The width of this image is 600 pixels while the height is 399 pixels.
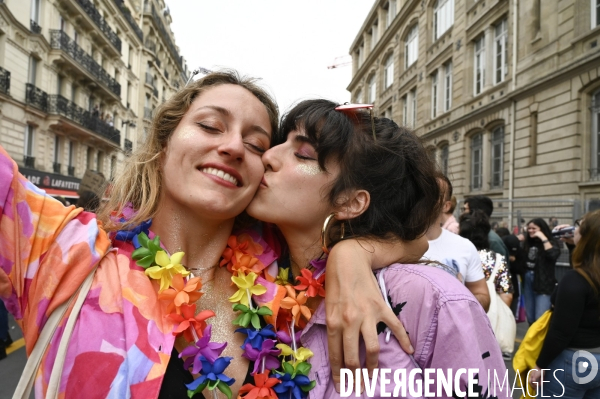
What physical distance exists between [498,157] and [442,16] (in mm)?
9007

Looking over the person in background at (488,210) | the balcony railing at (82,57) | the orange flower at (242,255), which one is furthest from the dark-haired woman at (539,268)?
the balcony railing at (82,57)

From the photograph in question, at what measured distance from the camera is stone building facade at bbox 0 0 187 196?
17156 millimetres

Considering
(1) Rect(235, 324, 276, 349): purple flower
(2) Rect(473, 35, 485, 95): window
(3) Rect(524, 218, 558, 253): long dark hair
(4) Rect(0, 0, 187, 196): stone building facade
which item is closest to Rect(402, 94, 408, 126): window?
(2) Rect(473, 35, 485, 95): window

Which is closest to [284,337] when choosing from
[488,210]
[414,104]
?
[488,210]

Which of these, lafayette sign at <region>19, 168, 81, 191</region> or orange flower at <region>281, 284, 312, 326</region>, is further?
lafayette sign at <region>19, 168, 81, 191</region>

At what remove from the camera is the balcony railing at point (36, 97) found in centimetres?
1820

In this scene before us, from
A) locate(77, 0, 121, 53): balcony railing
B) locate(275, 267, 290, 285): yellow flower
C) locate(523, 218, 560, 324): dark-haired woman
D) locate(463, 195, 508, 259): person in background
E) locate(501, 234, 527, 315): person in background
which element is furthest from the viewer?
locate(77, 0, 121, 53): balcony railing

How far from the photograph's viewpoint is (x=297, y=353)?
1692mm

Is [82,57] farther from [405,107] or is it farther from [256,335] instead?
[256,335]

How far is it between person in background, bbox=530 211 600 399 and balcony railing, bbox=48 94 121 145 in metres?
20.2

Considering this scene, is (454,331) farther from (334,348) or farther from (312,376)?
(312,376)

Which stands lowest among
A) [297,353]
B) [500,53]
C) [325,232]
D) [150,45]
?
[297,353]

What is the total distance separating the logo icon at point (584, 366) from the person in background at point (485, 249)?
1260 millimetres

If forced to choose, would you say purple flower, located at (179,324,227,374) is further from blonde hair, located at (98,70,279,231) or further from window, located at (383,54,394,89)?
window, located at (383,54,394,89)
